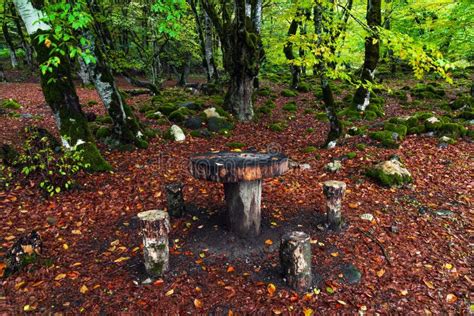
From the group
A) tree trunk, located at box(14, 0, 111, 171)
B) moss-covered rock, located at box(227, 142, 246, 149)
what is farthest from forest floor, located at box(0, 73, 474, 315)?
moss-covered rock, located at box(227, 142, 246, 149)

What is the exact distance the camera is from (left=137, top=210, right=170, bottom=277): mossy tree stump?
146 inches

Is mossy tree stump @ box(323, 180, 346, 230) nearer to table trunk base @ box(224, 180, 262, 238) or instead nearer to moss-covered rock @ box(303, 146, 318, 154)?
table trunk base @ box(224, 180, 262, 238)

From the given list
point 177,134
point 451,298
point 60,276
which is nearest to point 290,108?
point 177,134

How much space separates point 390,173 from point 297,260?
4113 mm

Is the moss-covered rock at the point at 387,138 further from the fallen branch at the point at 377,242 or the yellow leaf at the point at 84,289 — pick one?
the yellow leaf at the point at 84,289

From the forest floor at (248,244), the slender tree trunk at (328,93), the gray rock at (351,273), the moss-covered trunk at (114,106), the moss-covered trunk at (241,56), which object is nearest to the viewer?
the forest floor at (248,244)

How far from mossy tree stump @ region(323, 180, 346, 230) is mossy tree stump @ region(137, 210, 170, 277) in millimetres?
2772

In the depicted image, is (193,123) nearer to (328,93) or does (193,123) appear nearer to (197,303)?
(328,93)

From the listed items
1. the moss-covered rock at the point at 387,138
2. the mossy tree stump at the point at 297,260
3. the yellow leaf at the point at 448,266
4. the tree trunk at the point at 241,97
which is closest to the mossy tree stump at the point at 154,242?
the mossy tree stump at the point at 297,260

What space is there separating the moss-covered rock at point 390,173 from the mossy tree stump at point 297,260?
12.1 feet

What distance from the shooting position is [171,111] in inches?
443

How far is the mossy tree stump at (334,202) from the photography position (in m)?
4.83

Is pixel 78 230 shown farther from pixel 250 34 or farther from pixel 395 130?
pixel 395 130

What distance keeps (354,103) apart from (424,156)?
5272 mm
